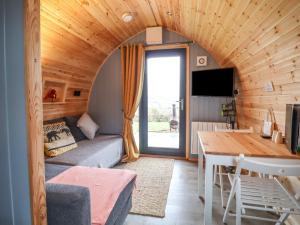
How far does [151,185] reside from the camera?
271 centimetres

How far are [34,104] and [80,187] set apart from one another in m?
0.66

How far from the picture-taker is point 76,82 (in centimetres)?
355

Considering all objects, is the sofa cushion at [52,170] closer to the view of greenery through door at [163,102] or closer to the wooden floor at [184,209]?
the wooden floor at [184,209]

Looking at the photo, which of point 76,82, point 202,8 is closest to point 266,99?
point 202,8

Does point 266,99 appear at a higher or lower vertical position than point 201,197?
higher

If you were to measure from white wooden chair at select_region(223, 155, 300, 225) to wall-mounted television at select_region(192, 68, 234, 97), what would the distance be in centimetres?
168

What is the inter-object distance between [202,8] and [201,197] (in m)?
2.30

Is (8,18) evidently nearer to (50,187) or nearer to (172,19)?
(50,187)

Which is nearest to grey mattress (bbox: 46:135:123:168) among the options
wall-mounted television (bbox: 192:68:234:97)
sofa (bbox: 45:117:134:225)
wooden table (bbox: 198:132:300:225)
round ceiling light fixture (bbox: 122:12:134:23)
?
sofa (bbox: 45:117:134:225)

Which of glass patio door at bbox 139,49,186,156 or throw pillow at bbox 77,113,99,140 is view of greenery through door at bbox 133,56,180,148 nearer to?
glass patio door at bbox 139,49,186,156

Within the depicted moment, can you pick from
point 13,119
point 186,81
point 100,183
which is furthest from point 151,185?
point 13,119

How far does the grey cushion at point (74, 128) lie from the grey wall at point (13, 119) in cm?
257

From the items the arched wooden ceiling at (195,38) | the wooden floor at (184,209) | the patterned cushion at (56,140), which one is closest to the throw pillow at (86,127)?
the arched wooden ceiling at (195,38)

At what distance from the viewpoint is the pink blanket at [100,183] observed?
1.37m
